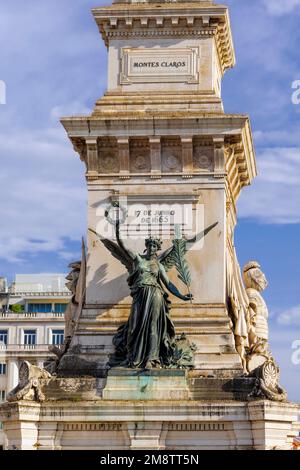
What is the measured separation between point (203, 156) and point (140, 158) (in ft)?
5.31

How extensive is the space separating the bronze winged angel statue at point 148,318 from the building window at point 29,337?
44697mm

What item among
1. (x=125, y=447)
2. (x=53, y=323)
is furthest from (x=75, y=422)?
(x=53, y=323)

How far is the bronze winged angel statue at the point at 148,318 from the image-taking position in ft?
97.8

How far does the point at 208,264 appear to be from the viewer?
31750 millimetres

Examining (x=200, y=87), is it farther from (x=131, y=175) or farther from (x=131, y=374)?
(x=131, y=374)

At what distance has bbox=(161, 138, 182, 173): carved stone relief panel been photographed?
32.4m

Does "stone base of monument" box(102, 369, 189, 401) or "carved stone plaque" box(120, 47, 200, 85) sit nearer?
"stone base of monument" box(102, 369, 189, 401)

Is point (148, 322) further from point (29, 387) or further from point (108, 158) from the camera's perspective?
point (108, 158)

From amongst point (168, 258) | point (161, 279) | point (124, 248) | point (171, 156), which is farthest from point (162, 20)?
point (161, 279)

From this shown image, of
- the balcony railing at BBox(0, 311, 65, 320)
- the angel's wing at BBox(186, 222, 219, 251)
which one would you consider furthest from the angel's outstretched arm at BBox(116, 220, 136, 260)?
the balcony railing at BBox(0, 311, 65, 320)

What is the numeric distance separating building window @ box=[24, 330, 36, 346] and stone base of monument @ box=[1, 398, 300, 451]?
45.0 meters

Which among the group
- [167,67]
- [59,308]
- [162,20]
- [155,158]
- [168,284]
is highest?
[59,308]

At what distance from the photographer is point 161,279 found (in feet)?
99.2

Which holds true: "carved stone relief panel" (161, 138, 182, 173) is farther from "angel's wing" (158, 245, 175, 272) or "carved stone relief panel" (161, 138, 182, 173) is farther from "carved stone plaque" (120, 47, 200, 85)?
"angel's wing" (158, 245, 175, 272)
